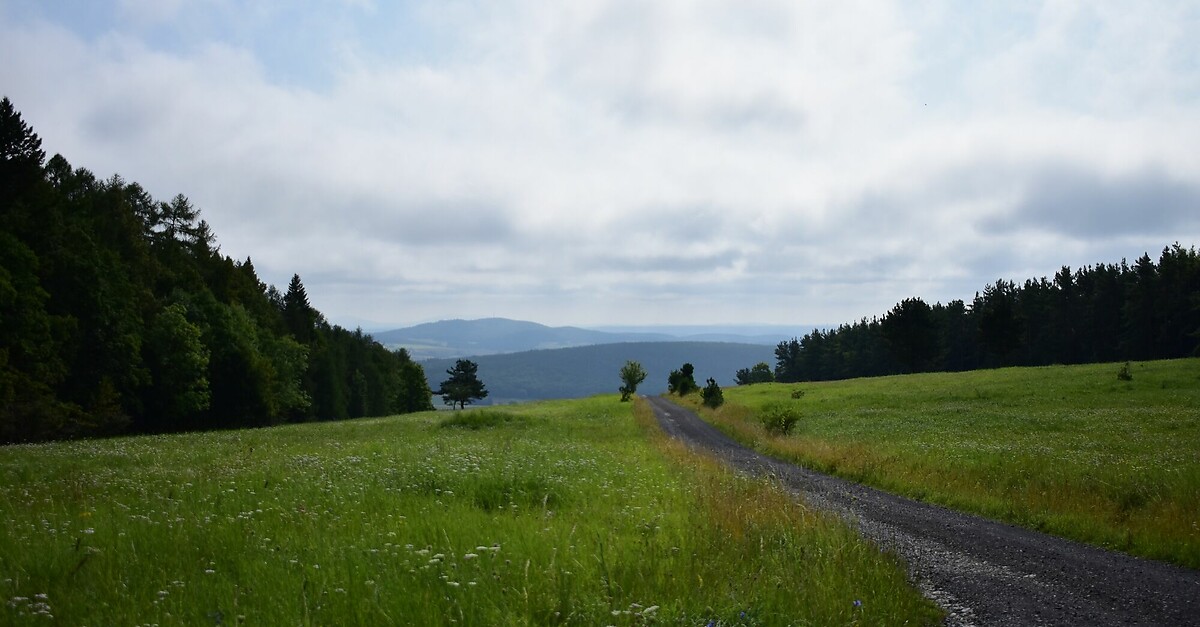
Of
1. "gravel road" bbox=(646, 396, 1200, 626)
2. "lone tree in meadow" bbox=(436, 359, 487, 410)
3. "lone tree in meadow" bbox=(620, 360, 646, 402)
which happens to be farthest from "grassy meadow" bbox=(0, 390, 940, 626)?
"lone tree in meadow" bbox=(436, 359, 487, 410)

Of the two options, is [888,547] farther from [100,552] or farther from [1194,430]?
[1194,430]

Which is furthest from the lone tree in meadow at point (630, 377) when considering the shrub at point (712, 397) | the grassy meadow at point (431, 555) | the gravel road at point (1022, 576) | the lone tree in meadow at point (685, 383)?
the grassy meadow at point (431, 555)

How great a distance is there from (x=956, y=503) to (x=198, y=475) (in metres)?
18.0

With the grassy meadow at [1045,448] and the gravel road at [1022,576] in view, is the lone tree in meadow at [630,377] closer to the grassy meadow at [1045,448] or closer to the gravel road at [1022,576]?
the grassy meadow at [1045,448]

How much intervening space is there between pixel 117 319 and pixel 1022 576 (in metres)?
A: 57.3

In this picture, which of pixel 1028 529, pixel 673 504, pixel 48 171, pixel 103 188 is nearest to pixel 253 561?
pixel 673 504

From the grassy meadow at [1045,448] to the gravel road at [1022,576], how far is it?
1.26 meters

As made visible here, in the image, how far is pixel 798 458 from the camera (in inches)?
1010

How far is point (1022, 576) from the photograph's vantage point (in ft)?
30.2

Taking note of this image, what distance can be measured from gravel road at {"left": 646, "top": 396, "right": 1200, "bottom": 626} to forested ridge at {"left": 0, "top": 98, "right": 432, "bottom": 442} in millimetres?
44645

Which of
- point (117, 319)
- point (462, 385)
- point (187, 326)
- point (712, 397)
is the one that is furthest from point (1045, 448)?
point (462, 385)

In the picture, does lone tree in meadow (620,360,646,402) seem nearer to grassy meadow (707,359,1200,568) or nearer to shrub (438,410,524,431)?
grassy meadow (707,359,1200,568)

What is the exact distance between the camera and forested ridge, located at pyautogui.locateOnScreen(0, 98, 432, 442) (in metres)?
38.5

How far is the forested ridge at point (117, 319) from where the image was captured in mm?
38453
